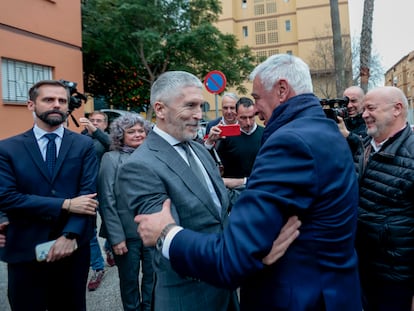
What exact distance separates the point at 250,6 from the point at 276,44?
21.3 ft

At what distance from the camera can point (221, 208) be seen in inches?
79.3

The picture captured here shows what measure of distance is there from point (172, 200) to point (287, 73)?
83cm

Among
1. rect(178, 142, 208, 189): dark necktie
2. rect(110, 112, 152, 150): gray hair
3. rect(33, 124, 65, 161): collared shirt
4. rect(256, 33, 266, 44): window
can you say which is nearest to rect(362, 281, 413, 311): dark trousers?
rect(178, 142, 208, 189): dark necktie

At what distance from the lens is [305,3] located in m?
46.7

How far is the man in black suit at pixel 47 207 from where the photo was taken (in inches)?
94.1

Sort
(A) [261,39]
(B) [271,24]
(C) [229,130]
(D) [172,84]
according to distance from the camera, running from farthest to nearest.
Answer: (A) [261,39], (B) [271,24], (C) [229,130], (D) [172,84]

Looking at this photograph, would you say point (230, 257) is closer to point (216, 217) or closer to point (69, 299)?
point (216, 217)

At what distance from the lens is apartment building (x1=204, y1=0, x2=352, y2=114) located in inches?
1797

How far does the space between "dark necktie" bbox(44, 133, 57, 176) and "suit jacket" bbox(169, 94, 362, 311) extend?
158cm

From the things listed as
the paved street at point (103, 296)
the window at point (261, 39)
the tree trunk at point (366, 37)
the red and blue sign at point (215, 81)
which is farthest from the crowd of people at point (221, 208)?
the window at point (261, 39)

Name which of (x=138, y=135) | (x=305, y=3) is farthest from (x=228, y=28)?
(x=138, y=135)

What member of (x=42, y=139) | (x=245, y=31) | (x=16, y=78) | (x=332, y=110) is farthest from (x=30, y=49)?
(x=245, y=31)

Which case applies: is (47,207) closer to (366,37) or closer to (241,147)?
(241,147)

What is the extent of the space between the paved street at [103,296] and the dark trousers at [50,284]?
3.68 feet
